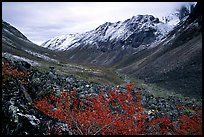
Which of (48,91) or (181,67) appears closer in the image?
(48,91)

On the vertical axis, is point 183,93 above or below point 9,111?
below

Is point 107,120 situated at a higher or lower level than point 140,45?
lower

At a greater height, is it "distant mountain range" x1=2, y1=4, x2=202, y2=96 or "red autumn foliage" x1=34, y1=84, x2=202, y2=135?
"distant mountain range" x1=2, y1=4, x2=202, y2=96

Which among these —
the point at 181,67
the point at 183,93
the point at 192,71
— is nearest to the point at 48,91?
the point at 183,93

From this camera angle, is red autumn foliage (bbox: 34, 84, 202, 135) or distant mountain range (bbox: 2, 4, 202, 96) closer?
red autumn foliage (bbox: 34, 84, 202, 135)

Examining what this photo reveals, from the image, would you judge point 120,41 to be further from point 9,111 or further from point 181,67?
point 9,111

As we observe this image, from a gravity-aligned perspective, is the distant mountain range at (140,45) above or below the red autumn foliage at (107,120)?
above

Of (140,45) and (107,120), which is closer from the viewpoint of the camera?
(107,120)

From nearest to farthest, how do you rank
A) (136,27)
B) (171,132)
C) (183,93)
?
1. (171,132)
2. (183,93)
3. (136,27)

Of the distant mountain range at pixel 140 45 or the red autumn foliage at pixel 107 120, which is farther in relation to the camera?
the distant mountain range at pixel 140 45

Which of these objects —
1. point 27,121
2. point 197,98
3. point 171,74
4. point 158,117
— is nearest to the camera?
point 27,121

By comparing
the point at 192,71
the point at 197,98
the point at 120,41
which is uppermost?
the point at 120,41
